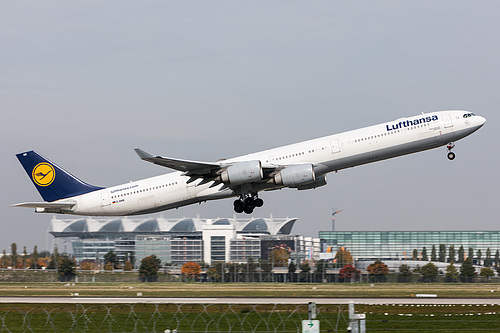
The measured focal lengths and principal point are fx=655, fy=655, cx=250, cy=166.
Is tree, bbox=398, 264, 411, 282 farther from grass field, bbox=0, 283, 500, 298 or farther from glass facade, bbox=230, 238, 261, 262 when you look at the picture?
glass facade, bbox=230, 238, 261, 262

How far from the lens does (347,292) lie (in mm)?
50562

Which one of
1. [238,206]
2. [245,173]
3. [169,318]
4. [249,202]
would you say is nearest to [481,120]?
[245,173]

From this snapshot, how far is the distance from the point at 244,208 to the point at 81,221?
149m

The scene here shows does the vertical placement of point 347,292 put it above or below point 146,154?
below

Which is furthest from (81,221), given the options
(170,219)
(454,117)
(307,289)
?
(454,117)

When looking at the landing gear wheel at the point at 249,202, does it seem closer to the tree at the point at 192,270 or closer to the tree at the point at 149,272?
the tree at the point at 149,272

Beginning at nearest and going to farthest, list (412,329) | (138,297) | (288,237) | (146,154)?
1. (412,329)
2. (146,154)
3. (138,297)
4. (288,237)

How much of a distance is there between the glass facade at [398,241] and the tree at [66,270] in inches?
3533

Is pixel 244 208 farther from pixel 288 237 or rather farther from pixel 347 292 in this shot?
pixel 288 237

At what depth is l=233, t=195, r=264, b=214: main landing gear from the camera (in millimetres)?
47188

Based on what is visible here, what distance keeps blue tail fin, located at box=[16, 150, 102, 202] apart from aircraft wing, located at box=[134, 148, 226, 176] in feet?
31.0

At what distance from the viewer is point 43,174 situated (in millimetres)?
51062

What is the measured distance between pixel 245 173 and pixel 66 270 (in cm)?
3936

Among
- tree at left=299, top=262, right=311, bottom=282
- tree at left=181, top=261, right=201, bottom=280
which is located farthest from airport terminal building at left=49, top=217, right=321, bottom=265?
tree at left=299, top=262, right=311, bottom=282
